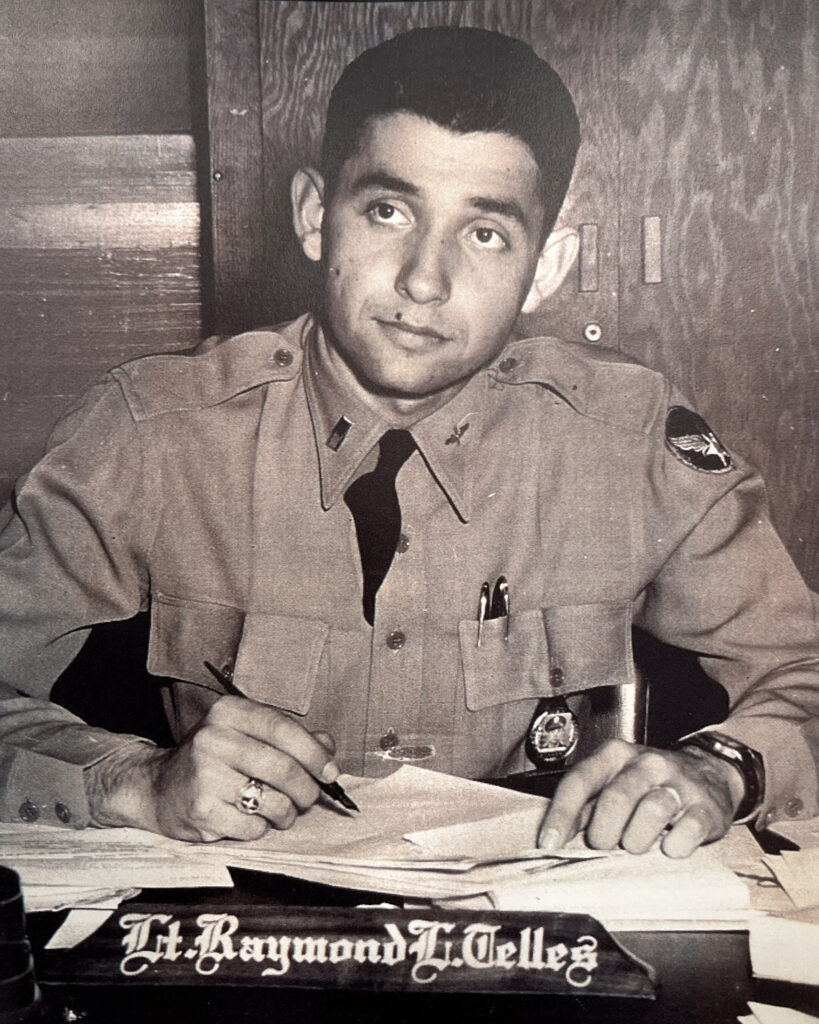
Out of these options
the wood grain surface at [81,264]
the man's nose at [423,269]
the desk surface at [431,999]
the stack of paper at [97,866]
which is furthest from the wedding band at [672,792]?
the wood grain surface at [81,264]

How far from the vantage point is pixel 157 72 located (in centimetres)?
100

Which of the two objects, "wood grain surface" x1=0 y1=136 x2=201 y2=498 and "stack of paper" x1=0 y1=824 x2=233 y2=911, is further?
"wood grain surface" x1=0 y1=136 x2=201 y2=498

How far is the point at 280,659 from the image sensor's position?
38.6 inches

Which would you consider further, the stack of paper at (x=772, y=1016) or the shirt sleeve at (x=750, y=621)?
the shirt sleeve at (x=750, y=621)

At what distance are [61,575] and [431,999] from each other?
0.49 meters

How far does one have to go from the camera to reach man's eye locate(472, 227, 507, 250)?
94 cm

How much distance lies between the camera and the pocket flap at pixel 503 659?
992 millimetres

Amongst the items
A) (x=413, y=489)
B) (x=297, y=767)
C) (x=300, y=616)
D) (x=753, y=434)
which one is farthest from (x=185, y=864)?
(x=753, y=434)

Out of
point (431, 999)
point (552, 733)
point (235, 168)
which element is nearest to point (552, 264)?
point (235, 168)

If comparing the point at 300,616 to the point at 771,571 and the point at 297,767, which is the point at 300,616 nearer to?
the point at 297,767

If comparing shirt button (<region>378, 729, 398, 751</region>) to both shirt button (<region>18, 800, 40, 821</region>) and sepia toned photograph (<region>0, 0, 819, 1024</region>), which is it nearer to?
sepia toned photograph (<region>0, 0, 819, 1024</region>)

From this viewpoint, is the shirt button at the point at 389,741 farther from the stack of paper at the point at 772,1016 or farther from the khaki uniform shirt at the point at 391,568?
the stack of paper at the point at 772,1016

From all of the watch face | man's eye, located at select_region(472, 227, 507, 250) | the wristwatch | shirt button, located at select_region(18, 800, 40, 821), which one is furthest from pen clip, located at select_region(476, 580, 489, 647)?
shirt button, located at select_region(18, 800, 40, 821)

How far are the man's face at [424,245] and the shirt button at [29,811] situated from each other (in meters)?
0.49
